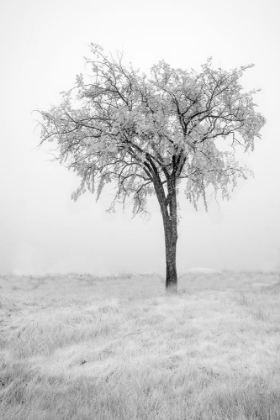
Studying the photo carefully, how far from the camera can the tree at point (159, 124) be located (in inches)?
519

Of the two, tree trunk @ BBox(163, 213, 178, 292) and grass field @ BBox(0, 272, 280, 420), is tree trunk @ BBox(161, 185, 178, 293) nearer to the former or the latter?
tree trunk @ BBox(163, 213, 178, 292)

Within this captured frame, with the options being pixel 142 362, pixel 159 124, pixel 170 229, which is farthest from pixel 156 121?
pixel 142 362

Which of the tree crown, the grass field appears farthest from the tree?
the grass field

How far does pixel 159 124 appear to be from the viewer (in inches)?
513

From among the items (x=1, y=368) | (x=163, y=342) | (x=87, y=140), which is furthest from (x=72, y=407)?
(x=87, y=140)

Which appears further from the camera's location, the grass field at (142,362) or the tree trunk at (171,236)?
the tree trunk at (171,236)

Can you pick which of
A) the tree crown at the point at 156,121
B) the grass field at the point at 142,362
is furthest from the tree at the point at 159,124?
the grass field at the point at 142,362

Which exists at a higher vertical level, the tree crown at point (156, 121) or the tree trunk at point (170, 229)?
the tree crown at point (156, 121)

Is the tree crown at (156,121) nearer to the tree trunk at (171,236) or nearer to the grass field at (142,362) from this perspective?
the tree trunk at (171,236)

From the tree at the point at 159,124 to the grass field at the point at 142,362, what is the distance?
614 centimetres

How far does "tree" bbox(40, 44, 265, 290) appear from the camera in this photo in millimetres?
13188

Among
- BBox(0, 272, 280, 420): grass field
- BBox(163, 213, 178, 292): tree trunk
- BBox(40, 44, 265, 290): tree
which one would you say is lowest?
BBox(0, 272, 280, 420): grass field

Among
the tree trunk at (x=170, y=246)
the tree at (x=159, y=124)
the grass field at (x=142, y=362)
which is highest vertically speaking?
the tree at (x=159, y=124)

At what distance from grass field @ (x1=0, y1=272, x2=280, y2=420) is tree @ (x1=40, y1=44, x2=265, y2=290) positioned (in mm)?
6139
